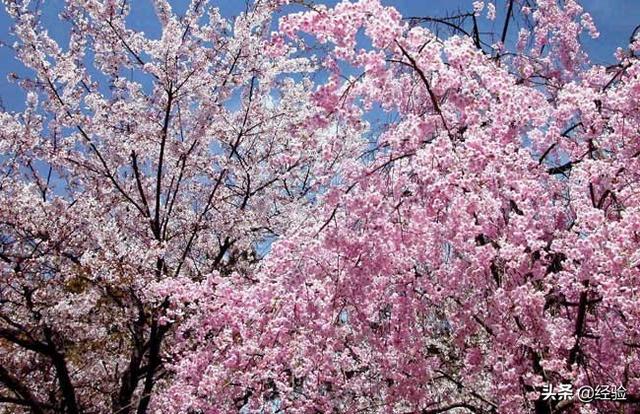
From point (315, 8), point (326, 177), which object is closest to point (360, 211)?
point (326, 177)

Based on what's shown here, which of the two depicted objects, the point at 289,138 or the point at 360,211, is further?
the point at 289,138

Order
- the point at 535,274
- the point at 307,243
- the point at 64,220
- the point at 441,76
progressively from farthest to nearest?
1. the point at 64,220
2. the point at 307,243
3. the point at 441,76
4. the point at 535,274

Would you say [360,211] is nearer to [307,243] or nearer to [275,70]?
[307,243]

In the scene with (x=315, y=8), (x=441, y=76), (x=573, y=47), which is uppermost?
(x=573, y=47)

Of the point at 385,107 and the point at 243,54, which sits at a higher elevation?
the point at 243,54

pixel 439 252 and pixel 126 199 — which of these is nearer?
pixel 439 252

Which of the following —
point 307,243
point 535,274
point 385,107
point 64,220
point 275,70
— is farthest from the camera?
point 275,70

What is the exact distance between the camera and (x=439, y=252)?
17.1ft

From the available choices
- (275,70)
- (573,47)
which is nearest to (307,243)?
(573,47)

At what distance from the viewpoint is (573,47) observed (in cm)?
689

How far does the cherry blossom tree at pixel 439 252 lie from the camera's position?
452 centimetres

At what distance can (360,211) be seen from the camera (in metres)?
5.13

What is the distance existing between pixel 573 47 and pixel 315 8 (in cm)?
372

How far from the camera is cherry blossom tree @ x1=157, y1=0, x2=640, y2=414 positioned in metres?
4.52
